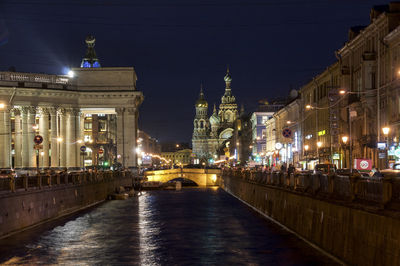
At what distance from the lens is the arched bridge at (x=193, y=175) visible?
428 feet

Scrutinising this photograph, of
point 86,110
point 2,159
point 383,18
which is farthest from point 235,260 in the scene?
point 86,110

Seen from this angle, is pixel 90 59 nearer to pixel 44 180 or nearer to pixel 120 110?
pixel 120 110

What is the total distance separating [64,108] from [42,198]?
6518cm

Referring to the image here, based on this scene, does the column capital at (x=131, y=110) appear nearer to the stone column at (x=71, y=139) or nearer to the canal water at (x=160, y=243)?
the stone column at (x=71, y=139)

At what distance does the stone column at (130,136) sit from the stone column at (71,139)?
28.5 ft

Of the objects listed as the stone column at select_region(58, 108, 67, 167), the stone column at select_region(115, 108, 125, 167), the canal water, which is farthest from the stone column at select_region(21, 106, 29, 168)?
the canal water

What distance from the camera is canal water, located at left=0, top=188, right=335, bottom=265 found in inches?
1070

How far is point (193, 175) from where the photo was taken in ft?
462

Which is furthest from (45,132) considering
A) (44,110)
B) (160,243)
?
(160,243)

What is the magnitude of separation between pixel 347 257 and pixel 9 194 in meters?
18.9

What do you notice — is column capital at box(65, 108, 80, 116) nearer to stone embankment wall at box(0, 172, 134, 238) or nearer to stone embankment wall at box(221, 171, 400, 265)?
stone embankment wall at box(0, 172, 134, 238)

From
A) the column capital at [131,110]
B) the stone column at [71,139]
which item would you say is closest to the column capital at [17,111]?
the stone column at [71,139]

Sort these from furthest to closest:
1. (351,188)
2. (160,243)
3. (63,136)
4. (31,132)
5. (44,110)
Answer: (63,136), (44,110), (31,132), (160,243), (351,188)

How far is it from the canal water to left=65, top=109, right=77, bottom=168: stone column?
58.4m
